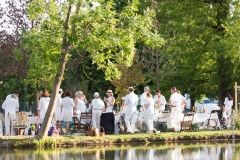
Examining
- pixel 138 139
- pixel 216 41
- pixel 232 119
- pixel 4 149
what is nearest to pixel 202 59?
pixel 216 41

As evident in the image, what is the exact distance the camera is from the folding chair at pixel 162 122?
29467mm

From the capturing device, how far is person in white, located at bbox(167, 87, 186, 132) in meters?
28.7

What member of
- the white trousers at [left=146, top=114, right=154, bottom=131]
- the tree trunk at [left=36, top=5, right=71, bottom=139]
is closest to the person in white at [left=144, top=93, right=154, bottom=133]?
the white trousers at [left=146, top=114, right=154, bottom=131]

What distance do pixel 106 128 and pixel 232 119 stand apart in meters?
5.63

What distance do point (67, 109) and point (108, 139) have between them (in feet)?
12.6

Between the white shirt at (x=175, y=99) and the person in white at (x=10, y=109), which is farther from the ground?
the white shirt at (x=175, y=99)

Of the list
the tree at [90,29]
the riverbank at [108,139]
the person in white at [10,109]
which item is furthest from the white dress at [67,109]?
the tree at [90,29]

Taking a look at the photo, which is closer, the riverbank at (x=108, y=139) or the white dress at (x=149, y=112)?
the riverbank at (x=108, y=139)

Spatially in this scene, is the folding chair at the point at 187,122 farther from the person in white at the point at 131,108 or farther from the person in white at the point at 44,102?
the person in white at the point at 44,102

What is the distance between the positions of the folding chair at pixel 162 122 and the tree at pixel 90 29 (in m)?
6.05

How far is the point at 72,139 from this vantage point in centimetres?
2431

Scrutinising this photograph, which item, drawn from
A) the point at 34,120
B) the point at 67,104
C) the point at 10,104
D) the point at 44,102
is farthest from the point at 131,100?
the point at 10,104

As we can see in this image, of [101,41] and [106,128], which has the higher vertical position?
[101,41]

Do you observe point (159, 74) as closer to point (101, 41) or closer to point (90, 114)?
point (90, 114)
